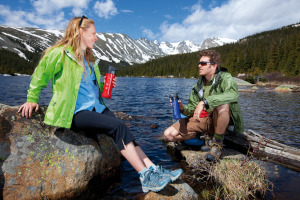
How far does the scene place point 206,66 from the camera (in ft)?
16.4

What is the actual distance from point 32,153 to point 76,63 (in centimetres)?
194

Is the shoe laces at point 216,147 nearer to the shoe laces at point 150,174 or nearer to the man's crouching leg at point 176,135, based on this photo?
the man's crouching leg at point 176,135

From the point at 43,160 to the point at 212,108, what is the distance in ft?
12.6

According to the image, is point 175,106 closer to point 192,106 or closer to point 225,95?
point 192,106

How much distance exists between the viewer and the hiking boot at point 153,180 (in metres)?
3.25

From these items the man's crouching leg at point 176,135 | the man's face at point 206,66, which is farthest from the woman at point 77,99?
the man's face at point 206,66

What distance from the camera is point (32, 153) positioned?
359cm

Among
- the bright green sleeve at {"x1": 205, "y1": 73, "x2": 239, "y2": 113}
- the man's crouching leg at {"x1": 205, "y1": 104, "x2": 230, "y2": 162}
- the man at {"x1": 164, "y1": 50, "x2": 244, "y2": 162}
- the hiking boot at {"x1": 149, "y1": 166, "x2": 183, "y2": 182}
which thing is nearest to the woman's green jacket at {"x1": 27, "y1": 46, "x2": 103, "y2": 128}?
the hiking boot at {"x1": 149, "y1": 166, "x2": 183, "y2": 182}

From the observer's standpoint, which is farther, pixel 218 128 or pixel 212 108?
pixel 218 128

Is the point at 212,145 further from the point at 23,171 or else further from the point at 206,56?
the point at 23,171

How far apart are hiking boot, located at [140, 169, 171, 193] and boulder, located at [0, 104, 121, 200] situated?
1341 millimetres

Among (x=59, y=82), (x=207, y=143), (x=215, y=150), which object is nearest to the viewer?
(x=59, y=82)

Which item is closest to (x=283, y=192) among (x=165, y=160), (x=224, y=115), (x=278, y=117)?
(x=224, y=115)

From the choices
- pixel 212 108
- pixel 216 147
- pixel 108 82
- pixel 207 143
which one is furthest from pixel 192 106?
pixel 108 82
